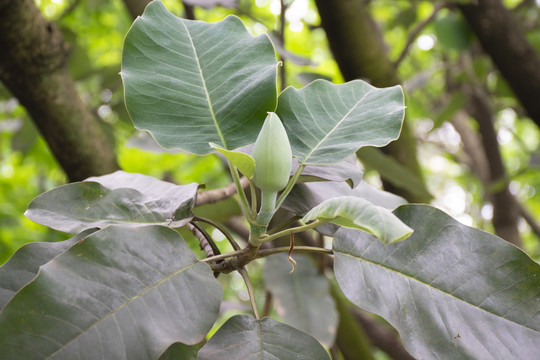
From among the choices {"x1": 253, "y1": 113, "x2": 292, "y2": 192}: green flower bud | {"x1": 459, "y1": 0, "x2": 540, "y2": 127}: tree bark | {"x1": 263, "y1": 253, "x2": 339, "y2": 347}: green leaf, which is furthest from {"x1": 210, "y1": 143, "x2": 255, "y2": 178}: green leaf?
{"x1": 459, "y1": 0, "x2": 540, "y2": 127}: tree bark

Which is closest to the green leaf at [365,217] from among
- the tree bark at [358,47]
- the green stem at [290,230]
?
the green stem at [290,230]

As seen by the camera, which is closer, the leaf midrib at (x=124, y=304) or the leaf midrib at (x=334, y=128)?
the leaf midrib at (x=124, y=304)

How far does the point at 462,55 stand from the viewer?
7.29 feet

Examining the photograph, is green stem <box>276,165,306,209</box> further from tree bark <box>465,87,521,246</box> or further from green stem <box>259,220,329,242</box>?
tree bark <box>465,87,521,246</box>

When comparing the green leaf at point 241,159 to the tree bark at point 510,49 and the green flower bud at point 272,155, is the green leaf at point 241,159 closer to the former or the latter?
the green flower bud at point 272,155

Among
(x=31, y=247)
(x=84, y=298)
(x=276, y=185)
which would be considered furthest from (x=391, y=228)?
(x=31, y=247)

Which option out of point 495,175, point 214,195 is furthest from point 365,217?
point 495,175

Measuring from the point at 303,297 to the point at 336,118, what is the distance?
457mm

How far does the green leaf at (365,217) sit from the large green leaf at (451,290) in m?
0.10

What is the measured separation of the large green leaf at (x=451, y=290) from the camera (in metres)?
0.48

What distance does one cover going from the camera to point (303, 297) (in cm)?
93

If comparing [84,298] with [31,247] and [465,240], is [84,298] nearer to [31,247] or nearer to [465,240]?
[31,247]

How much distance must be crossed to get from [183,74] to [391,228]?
34 centimetres

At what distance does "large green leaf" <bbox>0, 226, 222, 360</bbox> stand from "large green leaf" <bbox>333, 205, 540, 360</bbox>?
0.54ft
